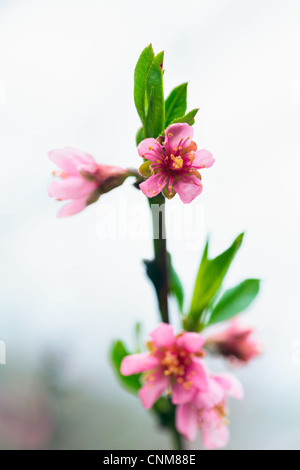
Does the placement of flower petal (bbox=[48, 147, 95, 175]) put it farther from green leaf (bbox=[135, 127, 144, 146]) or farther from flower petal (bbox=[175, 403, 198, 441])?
flower petal (bbox=[175, 403, 198, 441])

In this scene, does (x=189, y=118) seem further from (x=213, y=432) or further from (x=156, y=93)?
(x=213, y=432)

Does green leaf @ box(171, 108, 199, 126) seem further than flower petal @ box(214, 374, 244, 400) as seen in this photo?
No

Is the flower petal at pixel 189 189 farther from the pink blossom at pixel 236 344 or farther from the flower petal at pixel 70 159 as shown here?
the pink blossom at pixel 236 344

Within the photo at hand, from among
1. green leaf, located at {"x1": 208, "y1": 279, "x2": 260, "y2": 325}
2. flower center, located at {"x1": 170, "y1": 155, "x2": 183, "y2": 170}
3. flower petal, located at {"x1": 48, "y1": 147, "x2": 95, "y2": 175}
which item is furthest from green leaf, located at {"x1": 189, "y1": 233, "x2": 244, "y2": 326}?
flower petal, located at {"x1": 48, "y1": 147, "x2": 95, "y2": 175}

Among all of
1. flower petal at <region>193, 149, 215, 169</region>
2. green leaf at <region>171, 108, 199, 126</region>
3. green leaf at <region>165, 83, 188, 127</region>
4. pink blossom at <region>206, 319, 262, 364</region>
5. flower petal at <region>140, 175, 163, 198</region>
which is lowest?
pink blossom at <region>206, 319, 262, 364</region>

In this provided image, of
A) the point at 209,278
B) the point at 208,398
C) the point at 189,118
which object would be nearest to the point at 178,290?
the point at 209,278

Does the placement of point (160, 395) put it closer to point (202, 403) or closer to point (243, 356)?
point (202, 403)
